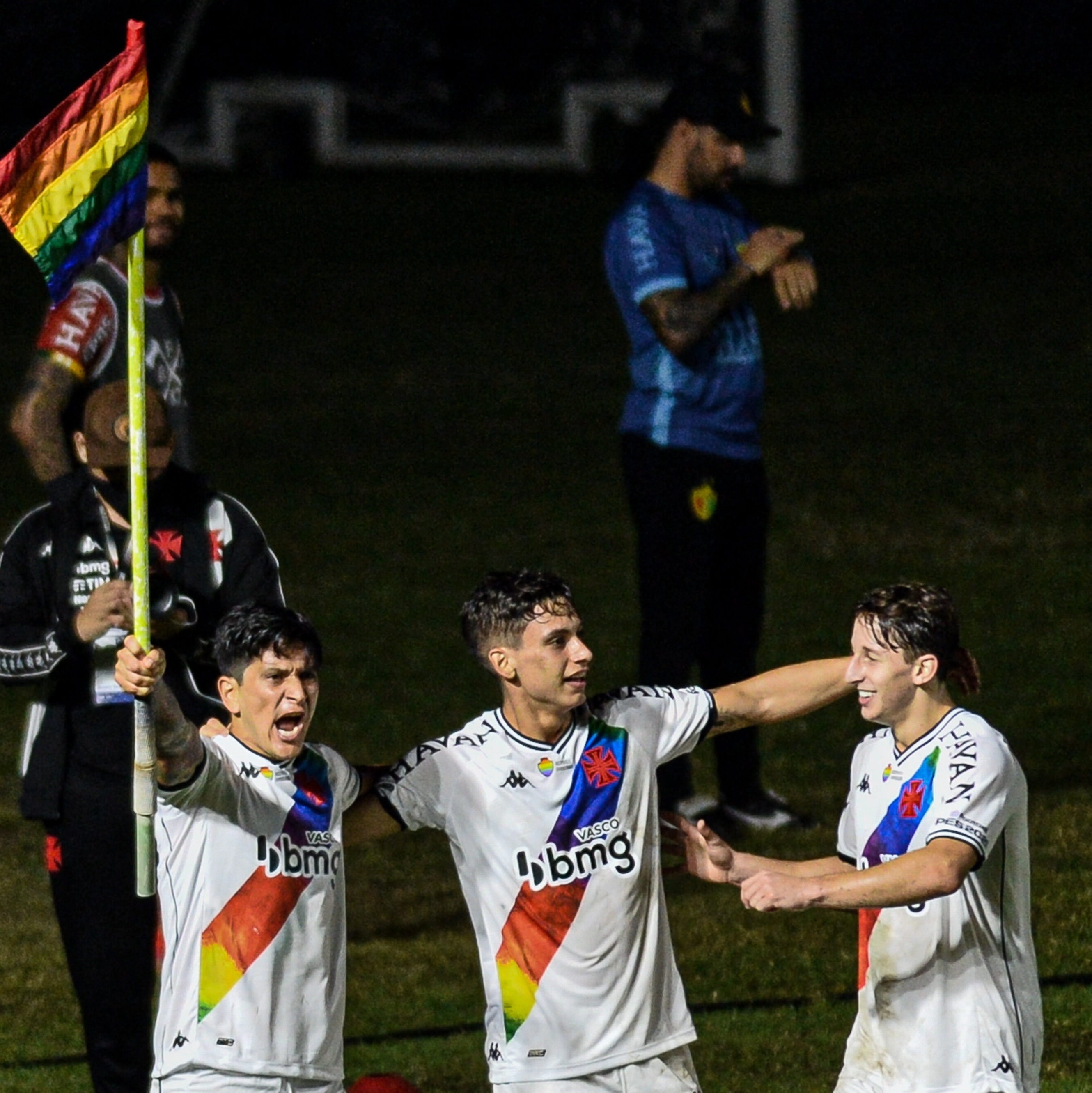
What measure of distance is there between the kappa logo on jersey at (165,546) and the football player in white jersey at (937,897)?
1.53m

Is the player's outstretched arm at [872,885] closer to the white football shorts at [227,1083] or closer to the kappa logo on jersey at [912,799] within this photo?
the kappa logo on jersey at [912,799]

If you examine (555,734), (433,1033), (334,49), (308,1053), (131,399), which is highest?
(334,49)

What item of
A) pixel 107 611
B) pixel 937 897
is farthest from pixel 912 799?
pixel 107 611

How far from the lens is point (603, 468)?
19.2 meters

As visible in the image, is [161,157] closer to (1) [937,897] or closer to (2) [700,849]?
(2) [700,849]

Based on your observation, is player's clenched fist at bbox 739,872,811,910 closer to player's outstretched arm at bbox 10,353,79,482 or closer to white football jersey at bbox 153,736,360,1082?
white football jersey at bbox 153,736,360,1082

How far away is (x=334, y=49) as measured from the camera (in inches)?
1604

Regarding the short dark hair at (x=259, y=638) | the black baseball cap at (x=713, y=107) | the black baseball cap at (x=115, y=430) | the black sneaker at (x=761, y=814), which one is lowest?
the black sneaker at (x=761, y=814)

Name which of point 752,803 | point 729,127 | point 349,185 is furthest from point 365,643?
point 349,185

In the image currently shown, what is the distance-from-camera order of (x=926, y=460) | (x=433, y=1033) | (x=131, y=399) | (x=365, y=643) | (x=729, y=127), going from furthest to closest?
(x=926, y=460), (x=365, y=643), (x=729, y=127), (x=433, y=1033), (x=131, y=399)

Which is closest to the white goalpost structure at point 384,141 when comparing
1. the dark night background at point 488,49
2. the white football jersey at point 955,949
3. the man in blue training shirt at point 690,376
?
the dark night background at point 488,49

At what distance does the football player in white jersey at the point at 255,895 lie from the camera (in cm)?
528

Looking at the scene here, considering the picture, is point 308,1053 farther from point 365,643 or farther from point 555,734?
point 365,643

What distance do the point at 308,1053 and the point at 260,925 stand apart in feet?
0.96
